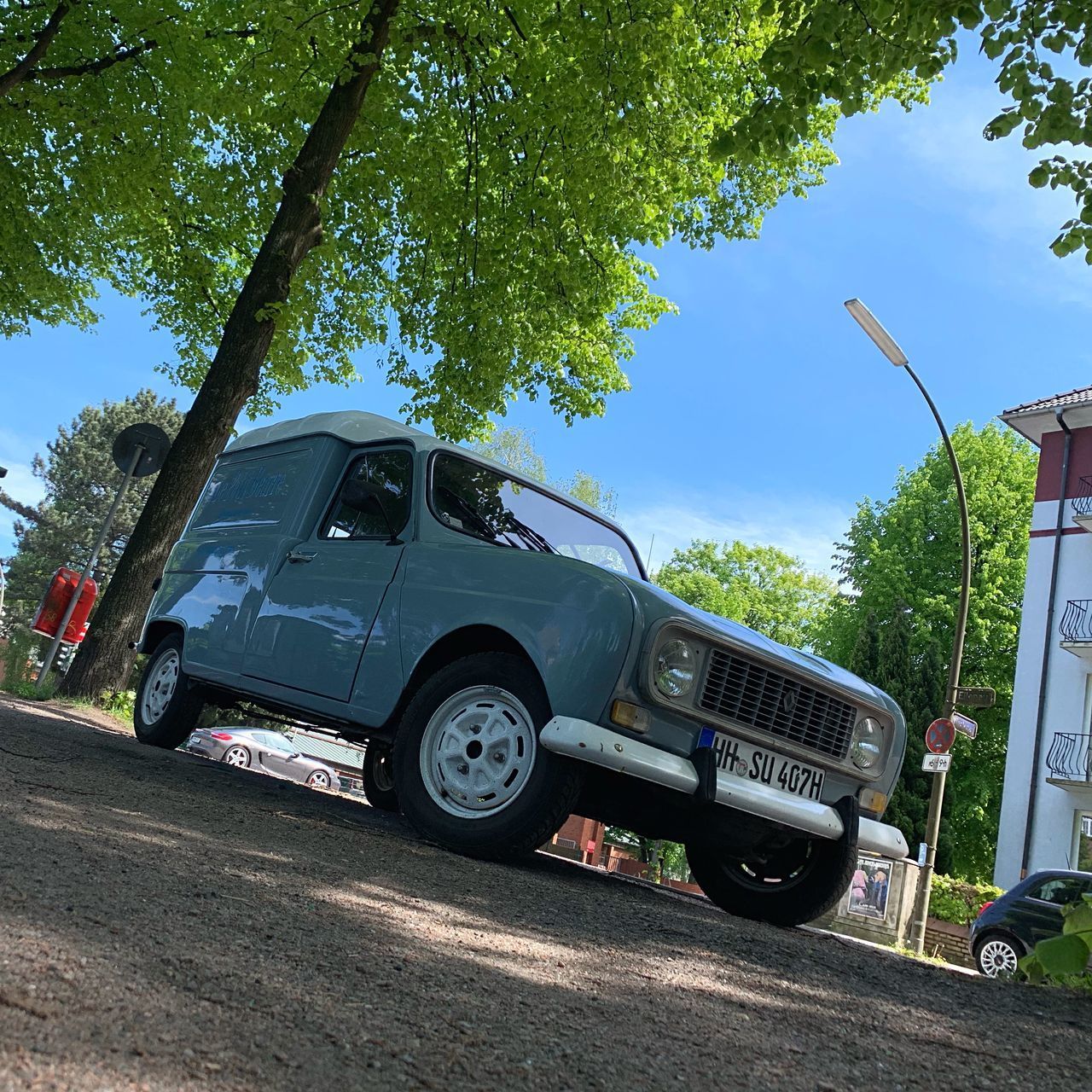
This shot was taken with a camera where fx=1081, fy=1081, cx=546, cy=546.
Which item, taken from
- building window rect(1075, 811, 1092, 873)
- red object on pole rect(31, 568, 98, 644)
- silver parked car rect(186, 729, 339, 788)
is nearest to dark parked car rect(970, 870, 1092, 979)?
red object on pole rect(31, 568, 98, 644)

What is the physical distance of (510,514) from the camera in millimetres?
6152

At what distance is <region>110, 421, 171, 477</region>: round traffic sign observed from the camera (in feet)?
36.7

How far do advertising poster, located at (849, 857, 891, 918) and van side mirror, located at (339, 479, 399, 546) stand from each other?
36.4 feet

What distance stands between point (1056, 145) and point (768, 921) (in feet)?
17.9

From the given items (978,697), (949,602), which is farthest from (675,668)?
(949,602)

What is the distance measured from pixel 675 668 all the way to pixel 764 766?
2.25 ft

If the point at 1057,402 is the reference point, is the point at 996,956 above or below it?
below

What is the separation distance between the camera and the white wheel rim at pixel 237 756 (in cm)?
2169

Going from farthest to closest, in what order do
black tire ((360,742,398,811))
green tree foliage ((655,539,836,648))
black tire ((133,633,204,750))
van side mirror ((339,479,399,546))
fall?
1. green tree foliage ((655,539,836,648))
2. black tire ((360,742,398,811))
3. black tire ((133,633,204,750))
4. van side mirror ((339,479,399,546))

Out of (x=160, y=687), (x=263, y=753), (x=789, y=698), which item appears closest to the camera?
(x=789, y=698)

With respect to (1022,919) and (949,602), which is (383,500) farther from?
(949,602)

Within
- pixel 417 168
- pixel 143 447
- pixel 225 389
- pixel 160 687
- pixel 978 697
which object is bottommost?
pixel 160 687

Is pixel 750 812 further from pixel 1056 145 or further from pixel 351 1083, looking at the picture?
pixel 1056 145

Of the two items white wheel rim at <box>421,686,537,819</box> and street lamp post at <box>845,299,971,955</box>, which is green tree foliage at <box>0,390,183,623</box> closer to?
street lamp post at <box>845,299,971,955</box>
